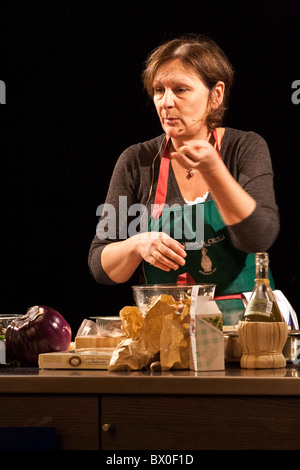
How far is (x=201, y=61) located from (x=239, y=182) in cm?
47

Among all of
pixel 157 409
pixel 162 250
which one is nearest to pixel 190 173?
pixel 162 250

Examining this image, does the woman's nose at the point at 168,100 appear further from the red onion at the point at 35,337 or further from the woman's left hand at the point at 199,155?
the red onion at the point at 35,337

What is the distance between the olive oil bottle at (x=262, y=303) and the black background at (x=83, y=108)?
51.6 inches

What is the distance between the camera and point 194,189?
86.0 inches

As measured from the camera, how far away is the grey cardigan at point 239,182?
2154 millimetres

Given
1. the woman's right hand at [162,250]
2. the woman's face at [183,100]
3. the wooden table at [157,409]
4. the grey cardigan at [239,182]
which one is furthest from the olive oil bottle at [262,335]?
the woman's face at [183,100]

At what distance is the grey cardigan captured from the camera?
7.07 feet

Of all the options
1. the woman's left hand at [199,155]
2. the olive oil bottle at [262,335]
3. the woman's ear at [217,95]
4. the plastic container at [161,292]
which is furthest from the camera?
the woman's ear at [217,95]

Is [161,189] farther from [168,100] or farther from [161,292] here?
[161,292]

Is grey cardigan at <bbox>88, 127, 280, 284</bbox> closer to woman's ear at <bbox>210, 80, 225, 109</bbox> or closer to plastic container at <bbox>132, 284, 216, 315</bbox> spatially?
woman's ear at <bbox>210, 80, 225, 109</bbox>

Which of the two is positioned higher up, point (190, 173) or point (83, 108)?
point (83, 108)

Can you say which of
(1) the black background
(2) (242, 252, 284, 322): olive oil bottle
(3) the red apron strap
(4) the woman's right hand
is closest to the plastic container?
(2) (242, 252, 284, 322): olive oil bottle

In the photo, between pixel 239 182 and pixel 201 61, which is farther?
pixel 201 61

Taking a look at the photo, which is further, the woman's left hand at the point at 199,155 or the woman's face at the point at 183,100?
the woman's face at the point at 183,100
